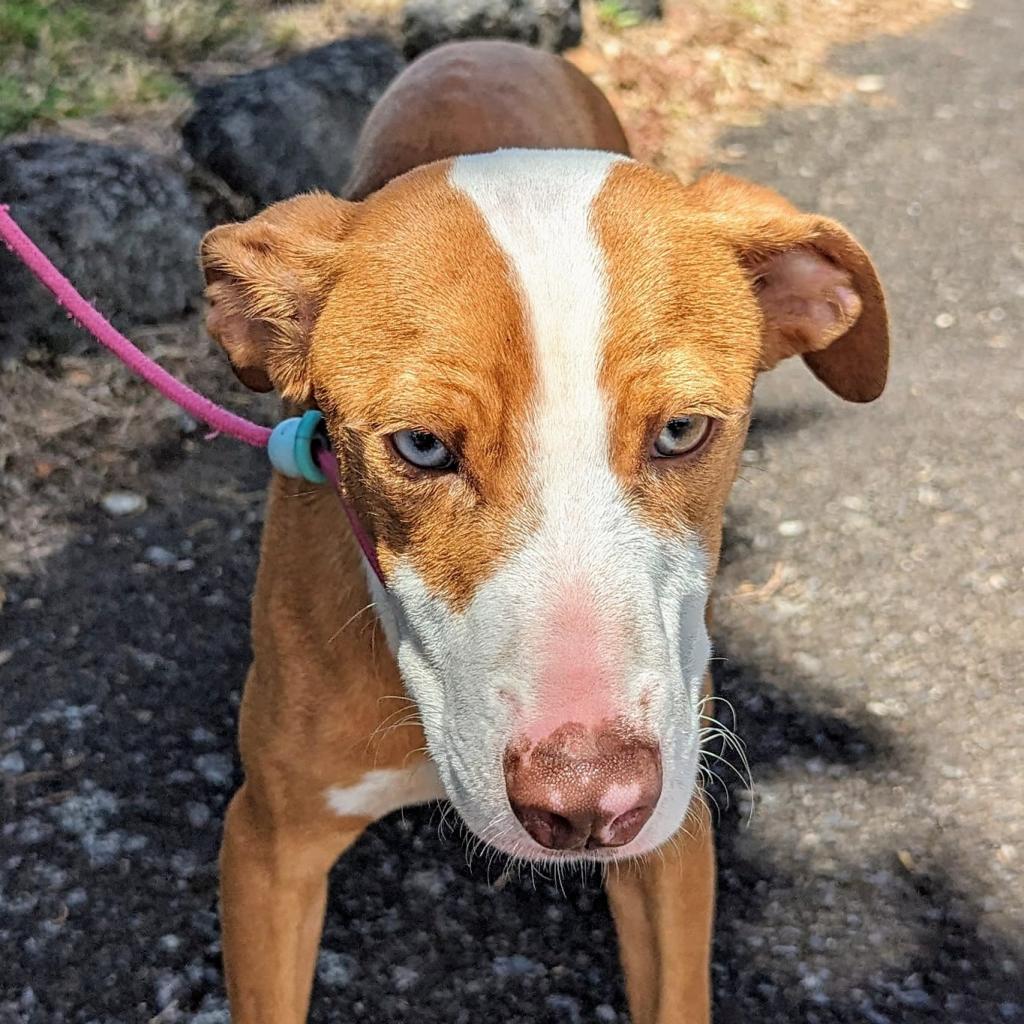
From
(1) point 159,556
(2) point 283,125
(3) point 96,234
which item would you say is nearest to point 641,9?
(2) point 283,125

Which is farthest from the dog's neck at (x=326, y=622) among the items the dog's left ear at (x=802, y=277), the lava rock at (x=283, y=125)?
Result: the lava rock at (x=283, y=125)

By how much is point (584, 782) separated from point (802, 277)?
3.82 feet

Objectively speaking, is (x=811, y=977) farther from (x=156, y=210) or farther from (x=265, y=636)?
(x=156, y=210)

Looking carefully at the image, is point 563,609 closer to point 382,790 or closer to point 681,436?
point 681,436

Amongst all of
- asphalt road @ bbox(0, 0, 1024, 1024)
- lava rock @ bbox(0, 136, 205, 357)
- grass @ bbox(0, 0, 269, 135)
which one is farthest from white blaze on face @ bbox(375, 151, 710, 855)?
grass @ bbox(0, 0, 269, 135)

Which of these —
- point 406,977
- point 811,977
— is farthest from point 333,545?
point 811,977

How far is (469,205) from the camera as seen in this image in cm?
221

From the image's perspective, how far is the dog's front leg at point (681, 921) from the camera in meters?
2.69

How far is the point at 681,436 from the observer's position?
2.08 meters

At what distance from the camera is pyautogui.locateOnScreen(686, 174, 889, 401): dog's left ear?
7.79ft

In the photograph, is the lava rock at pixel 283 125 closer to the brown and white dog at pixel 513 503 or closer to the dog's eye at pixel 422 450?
the brown and white dog at pixel 513 503

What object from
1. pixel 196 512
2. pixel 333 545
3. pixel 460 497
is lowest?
pixel 196 512

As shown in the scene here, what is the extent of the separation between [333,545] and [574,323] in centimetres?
87

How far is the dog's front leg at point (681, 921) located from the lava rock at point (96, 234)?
296 centimetres
